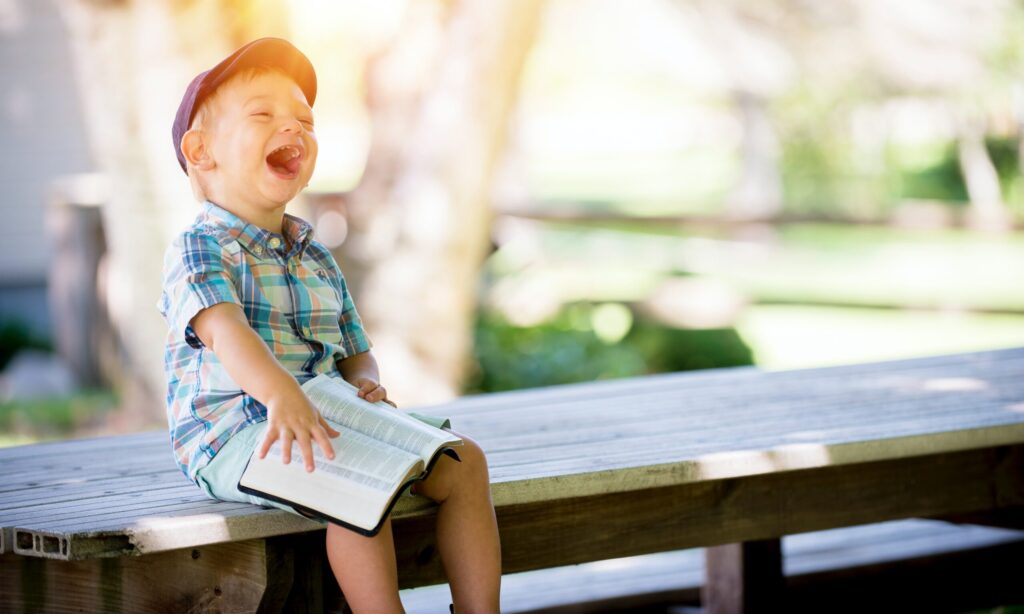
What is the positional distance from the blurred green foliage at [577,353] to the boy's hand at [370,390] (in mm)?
5571

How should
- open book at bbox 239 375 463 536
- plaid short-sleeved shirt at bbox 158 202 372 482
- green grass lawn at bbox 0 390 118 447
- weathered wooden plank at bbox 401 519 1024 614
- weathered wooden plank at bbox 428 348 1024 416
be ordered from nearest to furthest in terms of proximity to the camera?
open book at bbox 239 375 463 536 < plaid short-sleeved shirt at bbox 158 202 372 482 < weathered wooden plank at bbox 428 348 1024 416 < weathered wooden plank at bbox 401 519 1024 614 < green grass lawn at bbox 0 390 118 447

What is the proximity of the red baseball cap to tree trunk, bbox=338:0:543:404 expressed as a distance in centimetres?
442

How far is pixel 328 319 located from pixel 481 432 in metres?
0.68

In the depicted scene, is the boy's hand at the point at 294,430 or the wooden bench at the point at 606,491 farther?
the wooden bench at the point at 606,491

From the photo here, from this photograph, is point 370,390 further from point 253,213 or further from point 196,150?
point 196,150

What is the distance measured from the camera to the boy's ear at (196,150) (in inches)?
96.5

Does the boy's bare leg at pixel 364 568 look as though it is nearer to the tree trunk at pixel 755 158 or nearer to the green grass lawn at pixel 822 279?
the green grass lawn at pixel 822 279

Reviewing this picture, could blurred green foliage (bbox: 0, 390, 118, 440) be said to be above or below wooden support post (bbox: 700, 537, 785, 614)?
below

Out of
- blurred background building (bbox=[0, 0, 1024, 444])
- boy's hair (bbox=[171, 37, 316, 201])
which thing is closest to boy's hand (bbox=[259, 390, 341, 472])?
boy's hair (bbox=[171, 37, 316, 201])

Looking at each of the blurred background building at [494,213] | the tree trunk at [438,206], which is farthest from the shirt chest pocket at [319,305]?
the tree trunk at [438,206]

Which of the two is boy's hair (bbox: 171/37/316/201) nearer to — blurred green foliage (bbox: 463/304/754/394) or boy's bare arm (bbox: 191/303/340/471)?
boy's bare arm (bbox: 191/303/340/471)

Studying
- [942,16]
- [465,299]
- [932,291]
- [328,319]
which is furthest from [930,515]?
[942,16]

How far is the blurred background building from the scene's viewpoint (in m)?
6.83

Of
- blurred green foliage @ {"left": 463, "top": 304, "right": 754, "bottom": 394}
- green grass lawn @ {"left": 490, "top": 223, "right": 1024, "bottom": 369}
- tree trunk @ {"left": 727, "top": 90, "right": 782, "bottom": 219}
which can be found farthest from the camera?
tree trunk @ {"left": 727, "top": 90, "right": 782, "bottom": 219}
